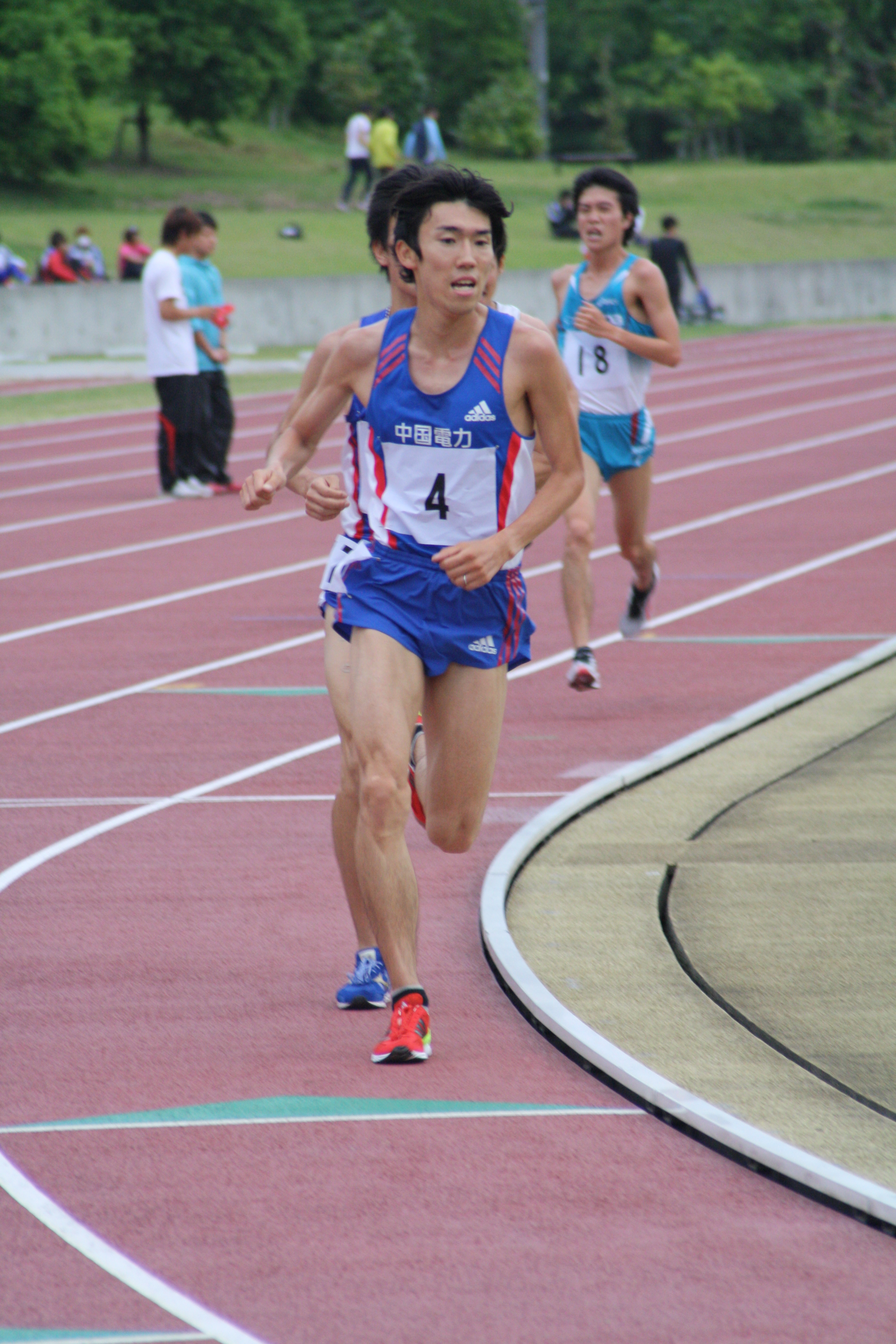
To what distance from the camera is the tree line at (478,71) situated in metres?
47.6

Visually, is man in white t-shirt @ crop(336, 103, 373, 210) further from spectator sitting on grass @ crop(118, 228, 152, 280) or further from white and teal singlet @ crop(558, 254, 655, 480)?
white and teal singlet @ crop(558, 254, 655, 480)

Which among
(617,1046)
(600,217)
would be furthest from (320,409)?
(600,217)

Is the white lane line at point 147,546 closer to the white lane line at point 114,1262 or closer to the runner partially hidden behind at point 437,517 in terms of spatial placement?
the runner partially hidden behind at point 437,517

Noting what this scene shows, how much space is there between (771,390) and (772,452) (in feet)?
22.6

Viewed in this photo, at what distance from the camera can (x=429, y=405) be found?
4680 millimetres

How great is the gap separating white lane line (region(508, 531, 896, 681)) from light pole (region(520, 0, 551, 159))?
53.0 m

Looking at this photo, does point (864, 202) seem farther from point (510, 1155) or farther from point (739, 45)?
point (510, 1155)

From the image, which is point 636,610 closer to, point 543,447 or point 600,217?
point 600,217

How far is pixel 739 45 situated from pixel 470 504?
84.3m

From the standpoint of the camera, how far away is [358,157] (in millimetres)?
42562

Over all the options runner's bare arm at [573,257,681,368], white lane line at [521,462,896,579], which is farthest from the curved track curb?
white lane line at [521,462,896,579]

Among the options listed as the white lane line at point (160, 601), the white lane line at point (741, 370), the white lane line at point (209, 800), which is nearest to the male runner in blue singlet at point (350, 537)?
the white lane line at point (209, 800)

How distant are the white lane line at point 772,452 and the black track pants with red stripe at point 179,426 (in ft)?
11.1

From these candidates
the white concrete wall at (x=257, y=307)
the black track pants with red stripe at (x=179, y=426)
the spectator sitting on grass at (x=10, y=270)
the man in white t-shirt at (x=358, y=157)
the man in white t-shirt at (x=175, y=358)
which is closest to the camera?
the man in white t-shirt at (x=175, y=358)
